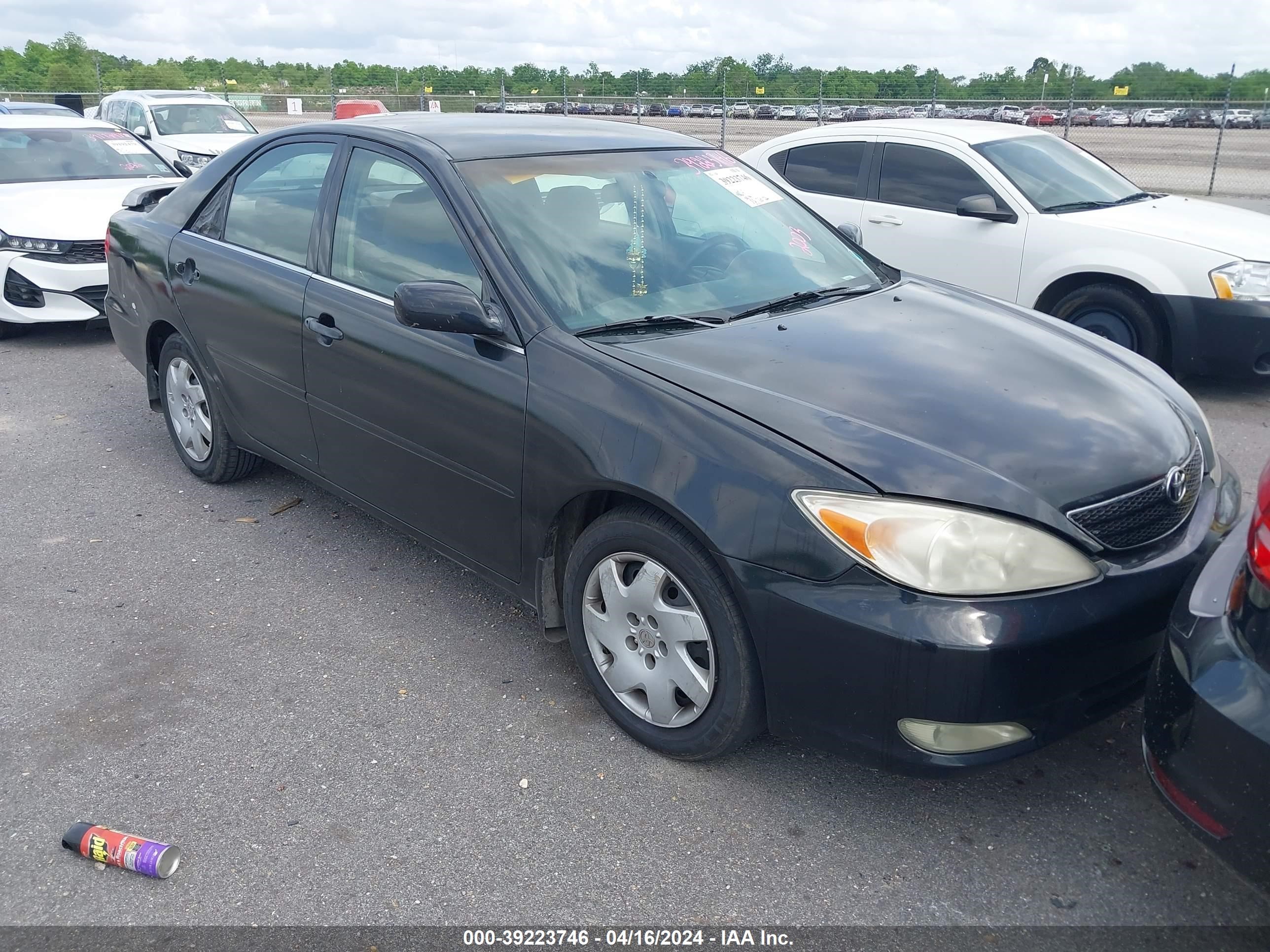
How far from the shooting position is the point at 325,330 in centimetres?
382

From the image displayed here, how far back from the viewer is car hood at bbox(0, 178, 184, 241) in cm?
772

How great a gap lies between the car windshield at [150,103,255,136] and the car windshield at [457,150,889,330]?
1358 cm

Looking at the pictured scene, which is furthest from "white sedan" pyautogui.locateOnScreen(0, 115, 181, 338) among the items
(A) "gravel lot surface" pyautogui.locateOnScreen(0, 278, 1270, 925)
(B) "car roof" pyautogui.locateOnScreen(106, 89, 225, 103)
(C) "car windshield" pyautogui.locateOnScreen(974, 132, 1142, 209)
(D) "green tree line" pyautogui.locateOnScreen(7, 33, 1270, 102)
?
(D) "green tree line" pyautogui.locateOnScreen(7, 33, 1270, 102)

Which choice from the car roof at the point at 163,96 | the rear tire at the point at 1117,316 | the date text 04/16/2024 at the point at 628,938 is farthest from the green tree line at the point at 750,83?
the date text 04/16/2024 at the point at 628,938

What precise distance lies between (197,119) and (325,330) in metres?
13.9

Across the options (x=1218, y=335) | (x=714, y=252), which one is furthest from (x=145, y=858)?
(x=1218, y=335)

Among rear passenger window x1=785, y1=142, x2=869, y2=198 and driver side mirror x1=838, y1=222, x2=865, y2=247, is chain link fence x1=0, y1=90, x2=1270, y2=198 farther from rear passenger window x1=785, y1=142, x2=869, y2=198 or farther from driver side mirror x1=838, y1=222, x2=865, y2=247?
driver side mirror x1=838, y1=222, x2=865, y2=247

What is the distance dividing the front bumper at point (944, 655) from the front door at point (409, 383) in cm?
100

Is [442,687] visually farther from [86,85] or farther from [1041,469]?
[86,85]

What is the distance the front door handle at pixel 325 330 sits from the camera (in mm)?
3770

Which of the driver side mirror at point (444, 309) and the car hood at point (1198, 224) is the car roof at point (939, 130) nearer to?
the car hood at point (1198, 224)

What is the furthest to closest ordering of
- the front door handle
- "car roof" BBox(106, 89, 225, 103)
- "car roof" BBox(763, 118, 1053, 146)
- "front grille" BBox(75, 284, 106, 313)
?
"car roof" BBox(106, 89, 225, 103), "front grille" BBox(75, 284, 106, 313), "car roof" BBox(763, 118, 1053, 146), the front door handle

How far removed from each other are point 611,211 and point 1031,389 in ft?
4.88

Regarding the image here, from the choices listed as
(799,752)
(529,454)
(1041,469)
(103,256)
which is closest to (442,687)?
(529,454)
